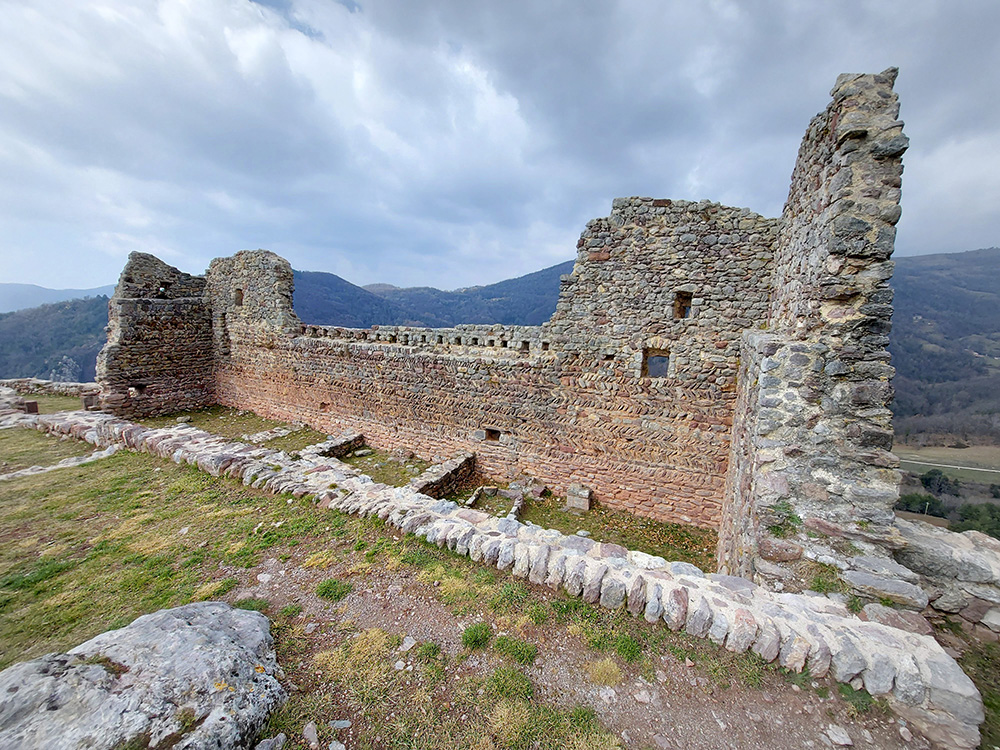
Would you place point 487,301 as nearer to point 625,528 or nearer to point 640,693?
point 625,528

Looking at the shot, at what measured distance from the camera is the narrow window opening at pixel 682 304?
24.9 feet

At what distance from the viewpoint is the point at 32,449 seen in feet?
28.9

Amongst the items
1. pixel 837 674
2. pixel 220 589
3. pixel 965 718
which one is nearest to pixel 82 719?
pixel 220 589

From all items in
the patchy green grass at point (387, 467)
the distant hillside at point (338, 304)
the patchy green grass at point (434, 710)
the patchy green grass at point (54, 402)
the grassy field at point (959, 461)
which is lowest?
the grassy field at point (959, 461)

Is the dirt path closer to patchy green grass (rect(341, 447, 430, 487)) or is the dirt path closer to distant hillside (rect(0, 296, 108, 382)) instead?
patchy green grass (rect(341, 447, 430, 487))

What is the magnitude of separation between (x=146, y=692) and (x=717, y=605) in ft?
14.1

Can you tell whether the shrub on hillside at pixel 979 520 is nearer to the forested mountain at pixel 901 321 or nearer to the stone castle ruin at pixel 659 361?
the stone castle ruin at pixel 659 361

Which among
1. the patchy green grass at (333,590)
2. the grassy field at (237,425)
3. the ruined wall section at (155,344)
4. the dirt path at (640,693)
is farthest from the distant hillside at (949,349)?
the ruined wall section at (155,344)

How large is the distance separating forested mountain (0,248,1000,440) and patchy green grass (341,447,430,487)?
1017 centimetres

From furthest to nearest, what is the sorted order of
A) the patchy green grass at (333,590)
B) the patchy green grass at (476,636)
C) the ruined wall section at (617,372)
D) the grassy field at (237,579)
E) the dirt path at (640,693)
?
the ruined wall section at (617,372) < the patchy green grass at (333,590) < the patchy green grass at (476,636) < the grassy field at (237,579) < the dirt path at (640,693)

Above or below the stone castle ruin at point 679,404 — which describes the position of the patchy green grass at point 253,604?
below

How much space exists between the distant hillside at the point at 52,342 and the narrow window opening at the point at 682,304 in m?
61.7

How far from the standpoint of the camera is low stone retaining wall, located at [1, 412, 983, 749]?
8.50 ft

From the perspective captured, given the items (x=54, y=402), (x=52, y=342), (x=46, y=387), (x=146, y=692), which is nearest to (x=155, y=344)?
(x=54, y=402)
